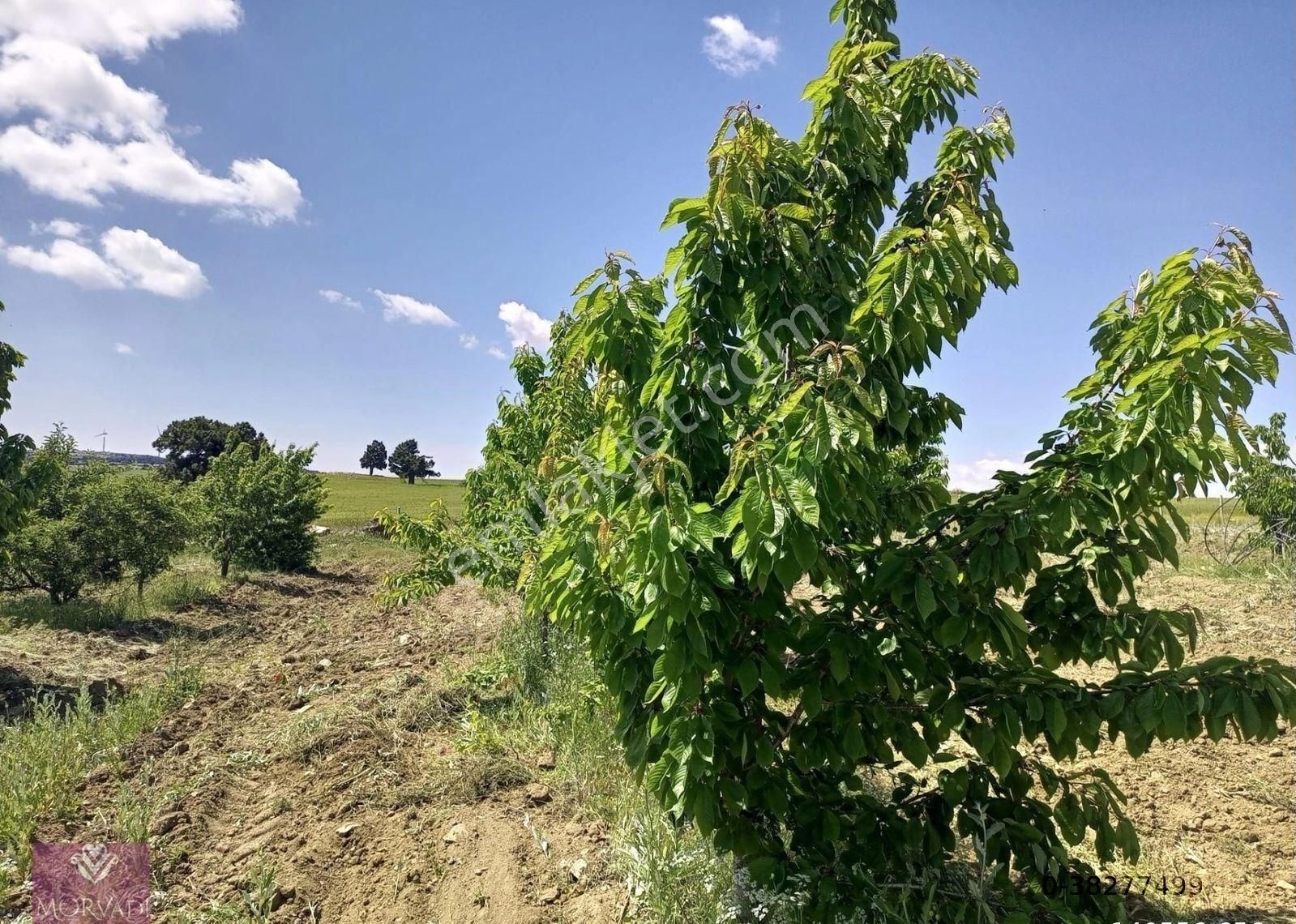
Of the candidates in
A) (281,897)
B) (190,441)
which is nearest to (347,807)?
(281,897)

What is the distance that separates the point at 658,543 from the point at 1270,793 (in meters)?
5.15

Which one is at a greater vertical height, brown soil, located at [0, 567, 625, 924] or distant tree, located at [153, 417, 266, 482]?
distant tree, located at [153, 417, 266, 482]

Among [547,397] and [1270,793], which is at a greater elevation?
[547,397]

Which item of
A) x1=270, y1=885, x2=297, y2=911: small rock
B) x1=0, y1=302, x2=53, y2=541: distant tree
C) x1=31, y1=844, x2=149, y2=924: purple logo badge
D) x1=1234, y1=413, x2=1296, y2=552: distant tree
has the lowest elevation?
x1=31, y1=844, x2=149, y2=924: purple logo badge

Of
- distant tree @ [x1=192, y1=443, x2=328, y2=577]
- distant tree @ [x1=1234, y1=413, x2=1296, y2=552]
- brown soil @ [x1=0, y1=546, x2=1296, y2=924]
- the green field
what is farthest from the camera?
the green field

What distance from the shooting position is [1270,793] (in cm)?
438

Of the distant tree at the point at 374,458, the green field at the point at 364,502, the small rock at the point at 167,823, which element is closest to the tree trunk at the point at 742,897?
the small rock at the point at 167,823

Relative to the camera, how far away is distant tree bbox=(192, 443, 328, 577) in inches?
609

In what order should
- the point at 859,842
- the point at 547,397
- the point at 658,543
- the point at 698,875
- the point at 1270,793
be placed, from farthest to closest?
1. the point at 547,397
2. the point at 1270,793
3. the point at 698,875
4. the point at 859,842
5. the point at 658,543

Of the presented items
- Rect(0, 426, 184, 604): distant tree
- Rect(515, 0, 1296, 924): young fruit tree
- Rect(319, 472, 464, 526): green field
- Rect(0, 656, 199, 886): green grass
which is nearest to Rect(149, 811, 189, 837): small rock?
Rect(0, 656, 199, 886): green grass

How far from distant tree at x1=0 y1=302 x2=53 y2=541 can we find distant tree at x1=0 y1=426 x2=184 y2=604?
340 cm

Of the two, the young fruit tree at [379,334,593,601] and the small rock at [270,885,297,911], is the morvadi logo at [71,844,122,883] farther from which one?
the young fruit tree at [379,334,593,601]

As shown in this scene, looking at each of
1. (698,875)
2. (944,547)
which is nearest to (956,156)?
(944,547)

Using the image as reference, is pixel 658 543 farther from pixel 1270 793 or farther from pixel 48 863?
pixel 1270 793
